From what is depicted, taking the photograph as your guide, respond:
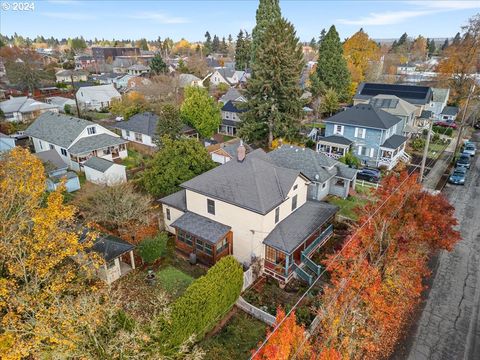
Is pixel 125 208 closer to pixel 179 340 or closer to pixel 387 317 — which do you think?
pixel 179 340

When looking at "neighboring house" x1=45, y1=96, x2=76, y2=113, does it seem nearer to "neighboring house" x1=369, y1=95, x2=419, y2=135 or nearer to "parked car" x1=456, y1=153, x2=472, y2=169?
"neighboring house" x1=369, y1=95, x2=419, y2=135

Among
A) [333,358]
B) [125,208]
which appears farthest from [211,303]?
[125,208]

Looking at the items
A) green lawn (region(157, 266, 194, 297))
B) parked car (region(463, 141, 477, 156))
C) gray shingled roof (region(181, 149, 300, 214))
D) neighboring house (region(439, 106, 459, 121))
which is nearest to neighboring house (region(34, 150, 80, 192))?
green lawn (region(157, 266, 194, 297))

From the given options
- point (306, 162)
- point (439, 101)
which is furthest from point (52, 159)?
point (439, 101)

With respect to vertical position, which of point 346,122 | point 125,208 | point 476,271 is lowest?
point 476,271

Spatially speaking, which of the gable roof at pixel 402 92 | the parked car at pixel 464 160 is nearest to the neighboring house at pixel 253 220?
the parked car at pixel 464 160

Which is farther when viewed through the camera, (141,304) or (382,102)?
(382,102)

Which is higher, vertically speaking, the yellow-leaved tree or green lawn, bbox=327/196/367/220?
the yellow-leaved tree
